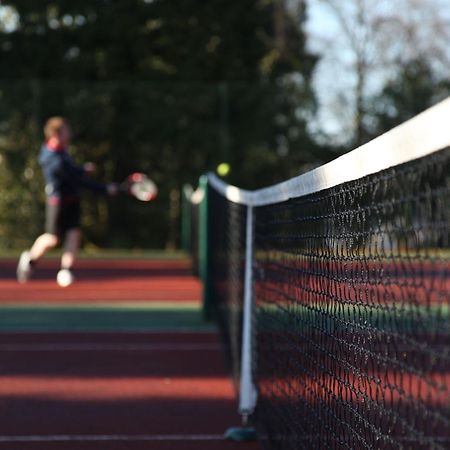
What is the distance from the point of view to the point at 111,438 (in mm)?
5812

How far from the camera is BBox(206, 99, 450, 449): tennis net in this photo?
248 cm

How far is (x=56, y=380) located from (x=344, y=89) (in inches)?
596

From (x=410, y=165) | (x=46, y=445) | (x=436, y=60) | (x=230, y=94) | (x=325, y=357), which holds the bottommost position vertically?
(x=46, y=445)

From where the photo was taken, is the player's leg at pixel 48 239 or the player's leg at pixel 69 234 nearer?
the player's leg at pixel 48 239

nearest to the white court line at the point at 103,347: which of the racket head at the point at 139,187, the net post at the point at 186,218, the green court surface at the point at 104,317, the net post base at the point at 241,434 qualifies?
the green court surface at the point at 104,317

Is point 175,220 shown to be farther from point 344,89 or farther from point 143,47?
point 143,47

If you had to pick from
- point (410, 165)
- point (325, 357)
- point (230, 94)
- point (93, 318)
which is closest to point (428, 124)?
point (410, 165)

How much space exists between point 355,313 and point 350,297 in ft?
1.14

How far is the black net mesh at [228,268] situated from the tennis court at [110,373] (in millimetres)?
196

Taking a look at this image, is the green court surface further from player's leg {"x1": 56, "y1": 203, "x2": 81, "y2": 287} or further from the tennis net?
the tennis net

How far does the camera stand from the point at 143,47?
2725 cm

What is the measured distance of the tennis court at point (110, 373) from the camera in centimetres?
595

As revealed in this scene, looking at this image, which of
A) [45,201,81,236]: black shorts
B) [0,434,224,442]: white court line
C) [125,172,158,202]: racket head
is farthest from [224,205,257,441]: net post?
[45,201,81,236]: black shorts

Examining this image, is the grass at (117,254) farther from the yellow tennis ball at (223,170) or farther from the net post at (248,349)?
the net post at (248,349)
